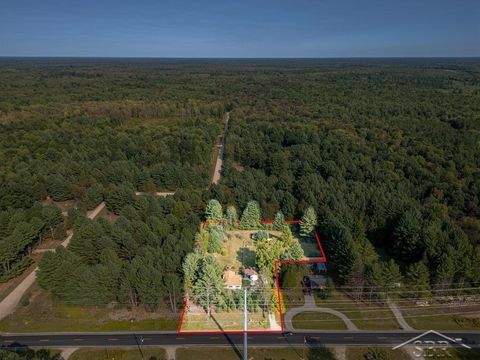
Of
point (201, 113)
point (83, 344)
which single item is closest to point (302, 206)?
point (83, 344)

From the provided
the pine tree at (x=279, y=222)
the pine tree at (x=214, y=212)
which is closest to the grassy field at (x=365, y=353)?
the pine tree at (x=279, y=222)

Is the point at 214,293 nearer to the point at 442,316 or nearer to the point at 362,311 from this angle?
the point at 362,311

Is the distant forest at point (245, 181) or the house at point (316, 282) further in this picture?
the house at point (316, 282)

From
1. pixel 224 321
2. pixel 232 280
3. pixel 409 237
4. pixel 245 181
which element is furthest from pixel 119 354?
pixel 409 237

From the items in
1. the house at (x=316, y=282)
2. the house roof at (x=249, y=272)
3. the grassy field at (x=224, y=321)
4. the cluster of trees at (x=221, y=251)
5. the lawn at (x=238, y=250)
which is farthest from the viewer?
the lawn at (x=238, y=250)

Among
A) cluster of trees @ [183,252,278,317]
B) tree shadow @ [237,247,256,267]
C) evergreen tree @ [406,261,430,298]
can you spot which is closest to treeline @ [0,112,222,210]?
tree shadow @ [237,247,256,267]

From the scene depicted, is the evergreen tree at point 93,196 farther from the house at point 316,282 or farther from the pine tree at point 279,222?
the house at point 316,282
